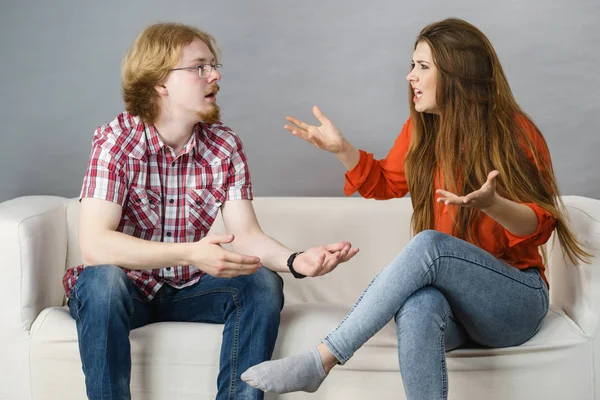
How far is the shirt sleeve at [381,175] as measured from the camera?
2.31 meters

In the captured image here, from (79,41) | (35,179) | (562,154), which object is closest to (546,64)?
(562,154)

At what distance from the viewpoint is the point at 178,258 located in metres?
1.99

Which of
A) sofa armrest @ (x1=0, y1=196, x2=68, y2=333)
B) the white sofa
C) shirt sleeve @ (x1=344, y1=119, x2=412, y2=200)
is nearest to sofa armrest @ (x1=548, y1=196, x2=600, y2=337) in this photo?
the white sofa

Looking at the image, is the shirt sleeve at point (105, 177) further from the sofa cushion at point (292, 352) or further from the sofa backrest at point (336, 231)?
the sofa backrest at point (336, 231)

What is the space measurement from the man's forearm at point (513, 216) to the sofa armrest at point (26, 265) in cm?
133

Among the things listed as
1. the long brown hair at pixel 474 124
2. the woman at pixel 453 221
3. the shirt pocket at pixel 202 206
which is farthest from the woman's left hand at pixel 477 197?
the shirt pocket at pixel 202 206

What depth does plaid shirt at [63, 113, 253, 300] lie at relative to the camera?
2143 millimetres

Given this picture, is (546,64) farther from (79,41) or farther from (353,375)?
(79,41)

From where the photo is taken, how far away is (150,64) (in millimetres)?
2188

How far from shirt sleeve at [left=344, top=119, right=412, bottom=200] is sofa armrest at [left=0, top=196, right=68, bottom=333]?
94 cm

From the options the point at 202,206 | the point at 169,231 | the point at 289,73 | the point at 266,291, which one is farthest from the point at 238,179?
the point at 289,73

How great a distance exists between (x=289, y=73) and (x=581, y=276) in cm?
137

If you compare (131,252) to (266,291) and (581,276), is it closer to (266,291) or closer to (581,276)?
(266,291)

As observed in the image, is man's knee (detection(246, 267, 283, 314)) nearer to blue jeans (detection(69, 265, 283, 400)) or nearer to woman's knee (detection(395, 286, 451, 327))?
blue jeans (detection(69, 265, 283, 400))
